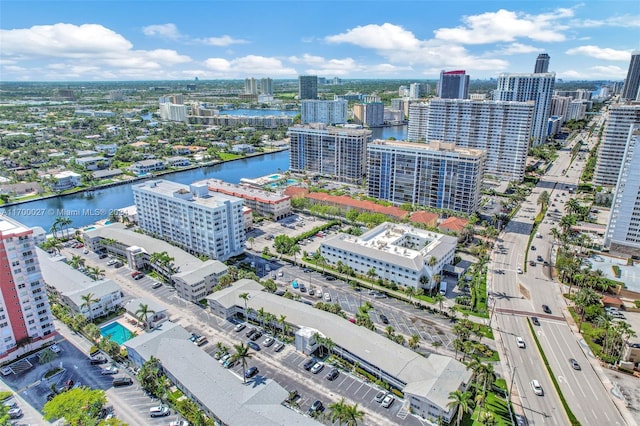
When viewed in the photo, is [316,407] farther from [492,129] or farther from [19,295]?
[492,129]

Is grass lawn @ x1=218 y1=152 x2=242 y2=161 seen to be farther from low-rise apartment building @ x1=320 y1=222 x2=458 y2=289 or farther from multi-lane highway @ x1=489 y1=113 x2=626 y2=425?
multi-lane highway @ x1=489 y1=113 x2=626 y2=425

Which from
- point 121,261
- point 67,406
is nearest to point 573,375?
point 67,406

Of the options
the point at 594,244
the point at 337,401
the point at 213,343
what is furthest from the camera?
the point at 594,244

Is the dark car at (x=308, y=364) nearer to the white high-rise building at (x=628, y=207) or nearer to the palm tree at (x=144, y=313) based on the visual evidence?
the palm tree at (x=144, y=313)

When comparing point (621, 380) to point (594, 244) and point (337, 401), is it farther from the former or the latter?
point (594, 244)

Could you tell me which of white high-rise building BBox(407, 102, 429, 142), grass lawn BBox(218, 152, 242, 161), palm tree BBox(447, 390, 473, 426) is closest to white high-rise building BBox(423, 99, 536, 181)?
white high-rise building BBox(407, 102, 429, 142)
